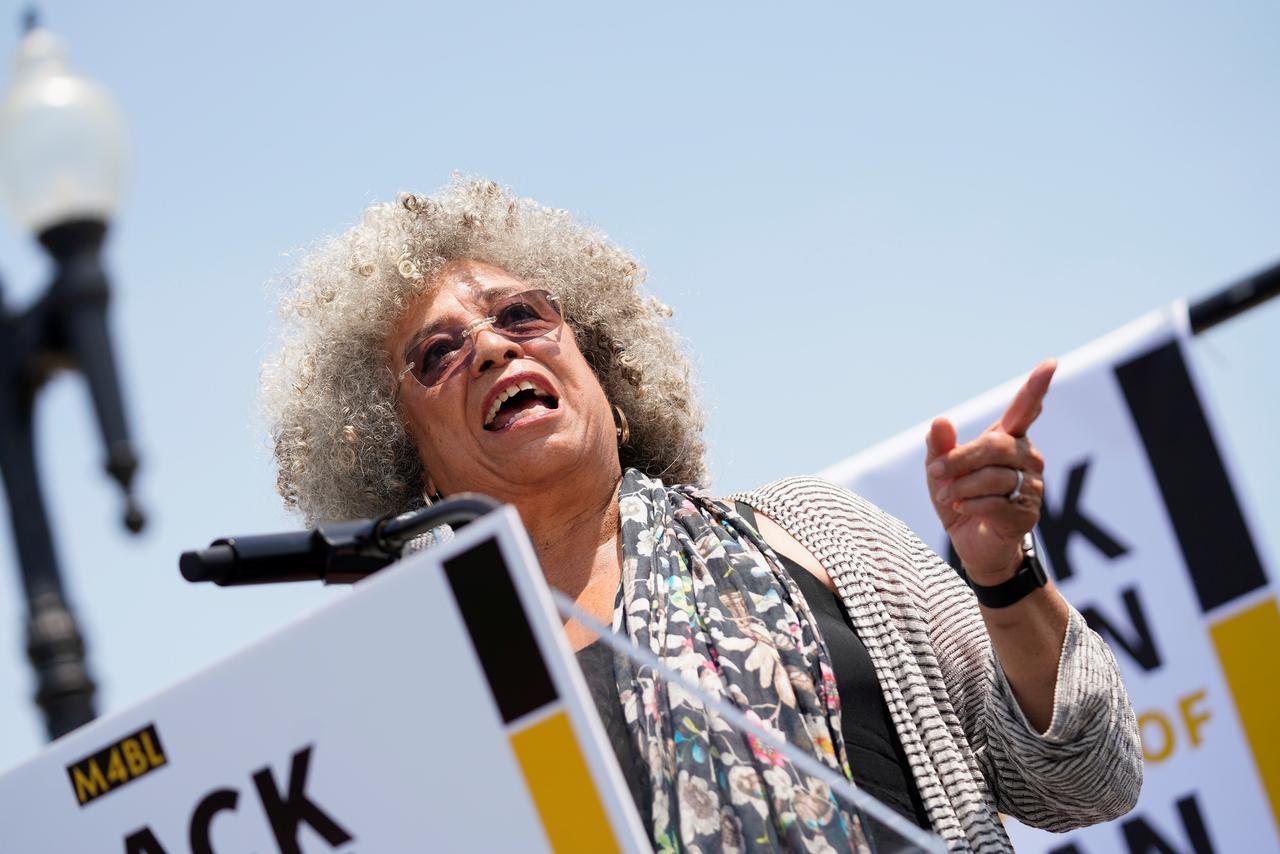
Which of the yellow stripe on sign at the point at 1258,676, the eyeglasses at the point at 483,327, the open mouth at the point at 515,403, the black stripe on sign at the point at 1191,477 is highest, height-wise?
the eyeglasses at the point at 483,327

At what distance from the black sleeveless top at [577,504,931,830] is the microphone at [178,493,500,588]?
2.21ft

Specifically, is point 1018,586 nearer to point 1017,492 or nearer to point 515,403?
point 1017,492

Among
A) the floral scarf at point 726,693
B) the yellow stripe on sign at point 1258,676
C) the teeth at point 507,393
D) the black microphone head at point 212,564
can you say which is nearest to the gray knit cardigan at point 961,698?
the floral scarf at point 726,693

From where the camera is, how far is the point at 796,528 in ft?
8.40

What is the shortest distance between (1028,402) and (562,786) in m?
0.99

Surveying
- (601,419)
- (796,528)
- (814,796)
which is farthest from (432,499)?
(814,796)

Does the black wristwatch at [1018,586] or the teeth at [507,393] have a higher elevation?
the teeth at [507,393]

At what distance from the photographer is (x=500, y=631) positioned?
4.81ft

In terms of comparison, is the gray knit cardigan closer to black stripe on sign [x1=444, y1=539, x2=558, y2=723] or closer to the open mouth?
the open mouth

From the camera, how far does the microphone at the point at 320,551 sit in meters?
1.64

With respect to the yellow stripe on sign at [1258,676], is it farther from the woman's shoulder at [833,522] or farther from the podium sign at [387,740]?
the podium sign at [387,740]

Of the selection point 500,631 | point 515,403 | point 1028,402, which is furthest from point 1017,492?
point 515,403

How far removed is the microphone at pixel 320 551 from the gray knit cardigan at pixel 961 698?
935 mm


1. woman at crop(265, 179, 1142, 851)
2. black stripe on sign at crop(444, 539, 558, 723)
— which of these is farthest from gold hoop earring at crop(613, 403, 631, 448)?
black stripe on sign at crop(444, 539, 558, 723)
